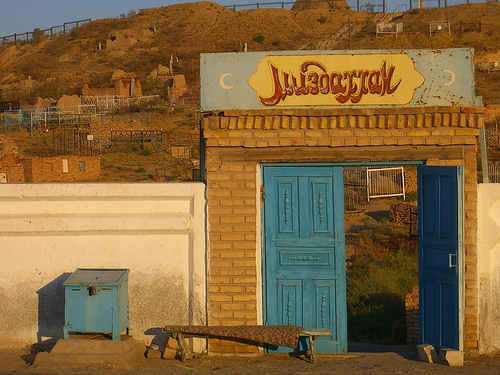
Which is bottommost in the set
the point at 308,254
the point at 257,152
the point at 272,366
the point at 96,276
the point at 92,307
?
the point at 272,366

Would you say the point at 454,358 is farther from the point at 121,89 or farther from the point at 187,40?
the point at 187,40

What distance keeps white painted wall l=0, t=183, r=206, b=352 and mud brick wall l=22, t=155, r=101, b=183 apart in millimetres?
16777

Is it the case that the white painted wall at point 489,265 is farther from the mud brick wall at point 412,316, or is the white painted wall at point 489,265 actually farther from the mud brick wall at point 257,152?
the mud brick wall at point 412,316

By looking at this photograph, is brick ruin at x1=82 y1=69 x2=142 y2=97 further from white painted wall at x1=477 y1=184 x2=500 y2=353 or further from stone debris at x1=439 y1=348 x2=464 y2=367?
stone debris at x1=439 y1=348 x2=464 y2=367

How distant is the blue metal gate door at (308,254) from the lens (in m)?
7.72

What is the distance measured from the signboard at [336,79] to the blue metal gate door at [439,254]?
93 centimetres

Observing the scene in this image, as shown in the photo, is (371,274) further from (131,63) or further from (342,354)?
(131,63)

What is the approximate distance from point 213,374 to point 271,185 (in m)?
2.23

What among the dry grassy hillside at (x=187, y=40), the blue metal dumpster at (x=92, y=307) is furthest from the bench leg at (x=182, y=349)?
the dry grassy hillside at (x=187, y=40)

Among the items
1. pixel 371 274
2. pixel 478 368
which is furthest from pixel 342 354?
pixel 371 274

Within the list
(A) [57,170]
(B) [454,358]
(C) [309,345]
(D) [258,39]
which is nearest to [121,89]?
(D) [258,39]

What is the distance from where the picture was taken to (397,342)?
10.2 m

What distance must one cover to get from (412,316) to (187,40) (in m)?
63.6

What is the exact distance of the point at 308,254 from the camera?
25.4 ft
